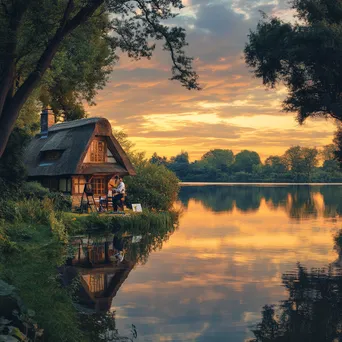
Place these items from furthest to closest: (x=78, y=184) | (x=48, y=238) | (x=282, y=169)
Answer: (x=282, y=169) < (x=78, y=184) < (x=48, y=238)

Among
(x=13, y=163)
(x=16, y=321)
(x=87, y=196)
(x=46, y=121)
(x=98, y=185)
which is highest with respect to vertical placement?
(x=46, y=121)

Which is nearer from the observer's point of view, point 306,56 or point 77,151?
point 306,56

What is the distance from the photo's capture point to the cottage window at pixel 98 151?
128 feet

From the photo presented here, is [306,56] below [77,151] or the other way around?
the other way around

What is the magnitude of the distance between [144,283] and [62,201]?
1998cm

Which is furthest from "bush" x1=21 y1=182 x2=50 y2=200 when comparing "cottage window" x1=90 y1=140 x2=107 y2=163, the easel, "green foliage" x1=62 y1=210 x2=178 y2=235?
"cottage window" x1=90 y1=140 x2=107 y2=163

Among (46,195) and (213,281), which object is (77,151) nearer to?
(46,195)

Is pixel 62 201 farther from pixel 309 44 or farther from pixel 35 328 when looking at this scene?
pixel 35 328

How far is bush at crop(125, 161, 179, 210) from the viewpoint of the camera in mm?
40906

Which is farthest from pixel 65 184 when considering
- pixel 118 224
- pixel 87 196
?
pixel 118 224

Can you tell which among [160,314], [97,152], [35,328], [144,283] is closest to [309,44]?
[97,152]

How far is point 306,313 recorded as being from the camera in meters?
11.7

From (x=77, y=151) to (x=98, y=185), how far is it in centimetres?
336

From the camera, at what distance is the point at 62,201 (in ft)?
113
